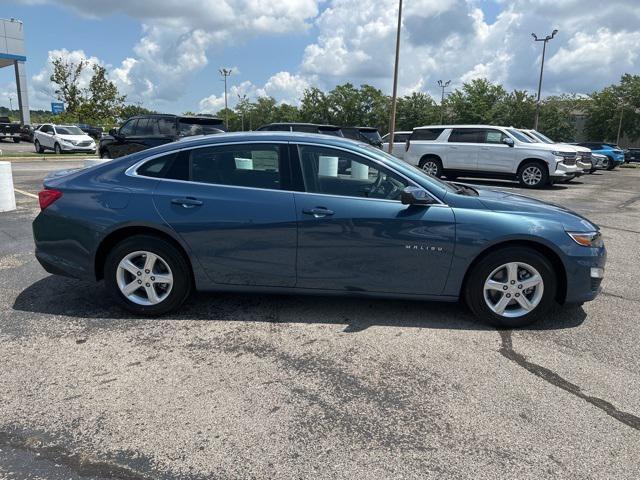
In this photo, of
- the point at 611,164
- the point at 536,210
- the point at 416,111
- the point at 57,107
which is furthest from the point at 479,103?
the point at 536,210

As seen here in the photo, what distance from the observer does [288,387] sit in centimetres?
307

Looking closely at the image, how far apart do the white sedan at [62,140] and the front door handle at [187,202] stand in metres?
24.9

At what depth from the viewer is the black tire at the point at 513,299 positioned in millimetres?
3877

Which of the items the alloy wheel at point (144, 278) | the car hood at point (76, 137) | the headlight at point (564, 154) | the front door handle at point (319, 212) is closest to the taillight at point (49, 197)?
the alloy wheel at point (144, 278)

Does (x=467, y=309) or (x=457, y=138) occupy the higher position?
(x=457, y=138)

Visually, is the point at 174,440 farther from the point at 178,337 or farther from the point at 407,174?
the point at 407,174

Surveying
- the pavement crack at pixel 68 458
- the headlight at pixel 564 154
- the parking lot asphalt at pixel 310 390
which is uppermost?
the headlight at pixel 564 154

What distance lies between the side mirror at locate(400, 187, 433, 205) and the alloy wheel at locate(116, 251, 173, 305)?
A: 2.02m

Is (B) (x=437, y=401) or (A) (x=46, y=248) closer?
(B) (x=437, y=401)

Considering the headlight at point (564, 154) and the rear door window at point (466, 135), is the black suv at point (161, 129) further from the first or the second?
the headlight at point (564, 154)

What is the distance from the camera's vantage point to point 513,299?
3975 mm

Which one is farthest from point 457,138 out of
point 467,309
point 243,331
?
point 243,331

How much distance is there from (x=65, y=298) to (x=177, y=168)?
170 cm

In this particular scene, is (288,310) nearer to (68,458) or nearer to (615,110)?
(68,458)
